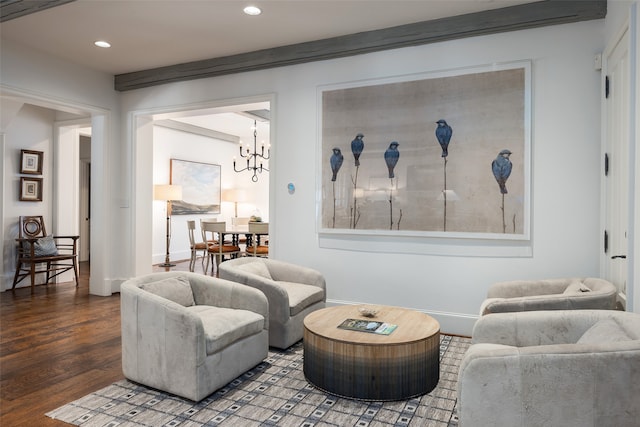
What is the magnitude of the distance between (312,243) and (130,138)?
3.09 meters

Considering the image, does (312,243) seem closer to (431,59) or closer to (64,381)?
(431,59)

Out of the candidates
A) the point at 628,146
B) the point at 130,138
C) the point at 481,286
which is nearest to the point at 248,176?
the point at 130,138

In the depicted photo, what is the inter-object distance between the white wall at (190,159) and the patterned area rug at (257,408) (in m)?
6.18

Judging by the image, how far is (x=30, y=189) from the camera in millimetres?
6379

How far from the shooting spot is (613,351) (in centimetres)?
165

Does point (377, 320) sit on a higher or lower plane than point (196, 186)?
lower

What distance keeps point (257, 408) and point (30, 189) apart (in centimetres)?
570

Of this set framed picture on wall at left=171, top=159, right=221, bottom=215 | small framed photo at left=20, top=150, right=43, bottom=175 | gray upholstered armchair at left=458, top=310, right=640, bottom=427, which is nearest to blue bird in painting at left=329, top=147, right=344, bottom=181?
gray upholstered armchair at left=458, top=310, right=640, bottom=427

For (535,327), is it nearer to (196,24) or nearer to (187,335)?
(187,335)

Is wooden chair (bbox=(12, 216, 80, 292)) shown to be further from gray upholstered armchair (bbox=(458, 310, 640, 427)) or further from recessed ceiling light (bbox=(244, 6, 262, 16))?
gray upholstered armchair (bbox=(458, 310, 640, 427))

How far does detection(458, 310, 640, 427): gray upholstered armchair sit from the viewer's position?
1632mm

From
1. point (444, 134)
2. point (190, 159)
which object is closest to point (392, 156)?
point (444, 134)

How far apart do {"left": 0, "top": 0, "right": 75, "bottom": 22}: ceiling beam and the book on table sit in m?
3.51

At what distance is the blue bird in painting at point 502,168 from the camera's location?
378cm
